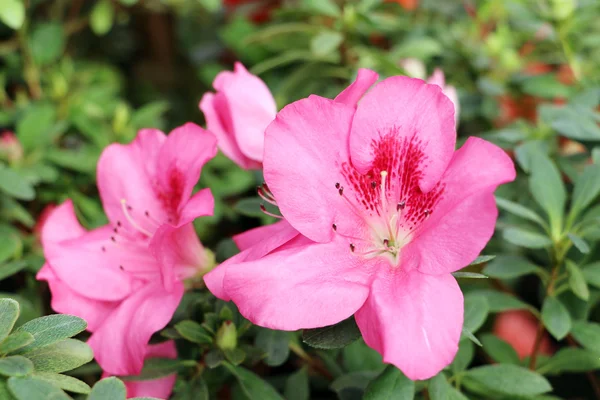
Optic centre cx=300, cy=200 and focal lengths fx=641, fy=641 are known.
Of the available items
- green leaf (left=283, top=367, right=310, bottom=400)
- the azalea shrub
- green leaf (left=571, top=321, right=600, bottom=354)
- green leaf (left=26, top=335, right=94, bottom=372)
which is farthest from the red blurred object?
green leaf (left=26, top=335, right=94, bottom=372)

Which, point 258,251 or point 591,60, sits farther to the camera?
point 591,60

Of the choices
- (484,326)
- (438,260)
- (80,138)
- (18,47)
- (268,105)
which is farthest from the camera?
(18,47)

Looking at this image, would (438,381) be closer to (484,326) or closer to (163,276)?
(163,276)

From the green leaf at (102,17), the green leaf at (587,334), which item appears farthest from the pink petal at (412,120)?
the green leaf at (102,17)

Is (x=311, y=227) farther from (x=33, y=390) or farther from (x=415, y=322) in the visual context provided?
(x=33, y=390)

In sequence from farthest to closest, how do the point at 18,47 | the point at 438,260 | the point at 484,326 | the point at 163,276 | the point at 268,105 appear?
the point at 18,47 → the point at 484,326 → the point at 268,105 → the point at 163,276 → the point at 438,260

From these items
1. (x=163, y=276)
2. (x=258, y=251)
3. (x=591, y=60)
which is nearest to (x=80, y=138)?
(x=163, y=276)

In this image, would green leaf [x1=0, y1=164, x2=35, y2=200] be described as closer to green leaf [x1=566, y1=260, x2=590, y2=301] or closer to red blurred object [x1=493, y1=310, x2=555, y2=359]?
green leaf [x1=566, y1=260, x2=590, y2=301]
